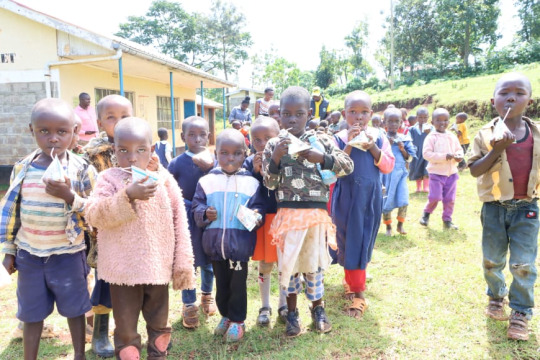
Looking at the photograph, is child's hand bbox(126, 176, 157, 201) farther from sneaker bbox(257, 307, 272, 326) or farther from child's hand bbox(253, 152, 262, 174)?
sneaker bbox(257, 307, 272, 326)

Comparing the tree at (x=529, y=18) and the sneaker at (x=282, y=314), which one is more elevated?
the tree at (x=529, y=18)

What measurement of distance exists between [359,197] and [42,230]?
7.20 ft

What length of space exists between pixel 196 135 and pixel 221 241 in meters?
0.88

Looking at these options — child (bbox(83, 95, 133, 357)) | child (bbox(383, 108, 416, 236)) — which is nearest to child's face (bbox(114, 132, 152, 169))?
child (bbox(83, 95, 133, 357))

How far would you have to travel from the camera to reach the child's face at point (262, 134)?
290 cm

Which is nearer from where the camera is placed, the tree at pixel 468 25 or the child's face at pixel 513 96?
the child's face at pixel 513 96

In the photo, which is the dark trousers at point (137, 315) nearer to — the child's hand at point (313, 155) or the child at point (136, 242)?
the child at point (136, 242)

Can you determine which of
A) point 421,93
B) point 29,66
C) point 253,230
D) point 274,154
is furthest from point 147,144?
point 421,93

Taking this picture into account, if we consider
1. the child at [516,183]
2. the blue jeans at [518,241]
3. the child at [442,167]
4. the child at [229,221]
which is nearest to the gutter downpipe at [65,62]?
the child at [229,221]

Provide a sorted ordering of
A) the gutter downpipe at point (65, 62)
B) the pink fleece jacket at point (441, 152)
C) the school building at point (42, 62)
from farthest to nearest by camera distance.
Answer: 1. the school building at point (42, 62)
2. the gutter downpipe at point (65, 62)
3. the pink fleece jacket at point (441, 152)

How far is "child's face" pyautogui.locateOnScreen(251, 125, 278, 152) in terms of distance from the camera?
2902 millimetres

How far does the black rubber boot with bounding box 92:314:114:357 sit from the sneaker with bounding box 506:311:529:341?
271 centimetres

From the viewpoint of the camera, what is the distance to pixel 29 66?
834 centimetres

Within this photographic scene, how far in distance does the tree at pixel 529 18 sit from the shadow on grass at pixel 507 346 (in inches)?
1403
